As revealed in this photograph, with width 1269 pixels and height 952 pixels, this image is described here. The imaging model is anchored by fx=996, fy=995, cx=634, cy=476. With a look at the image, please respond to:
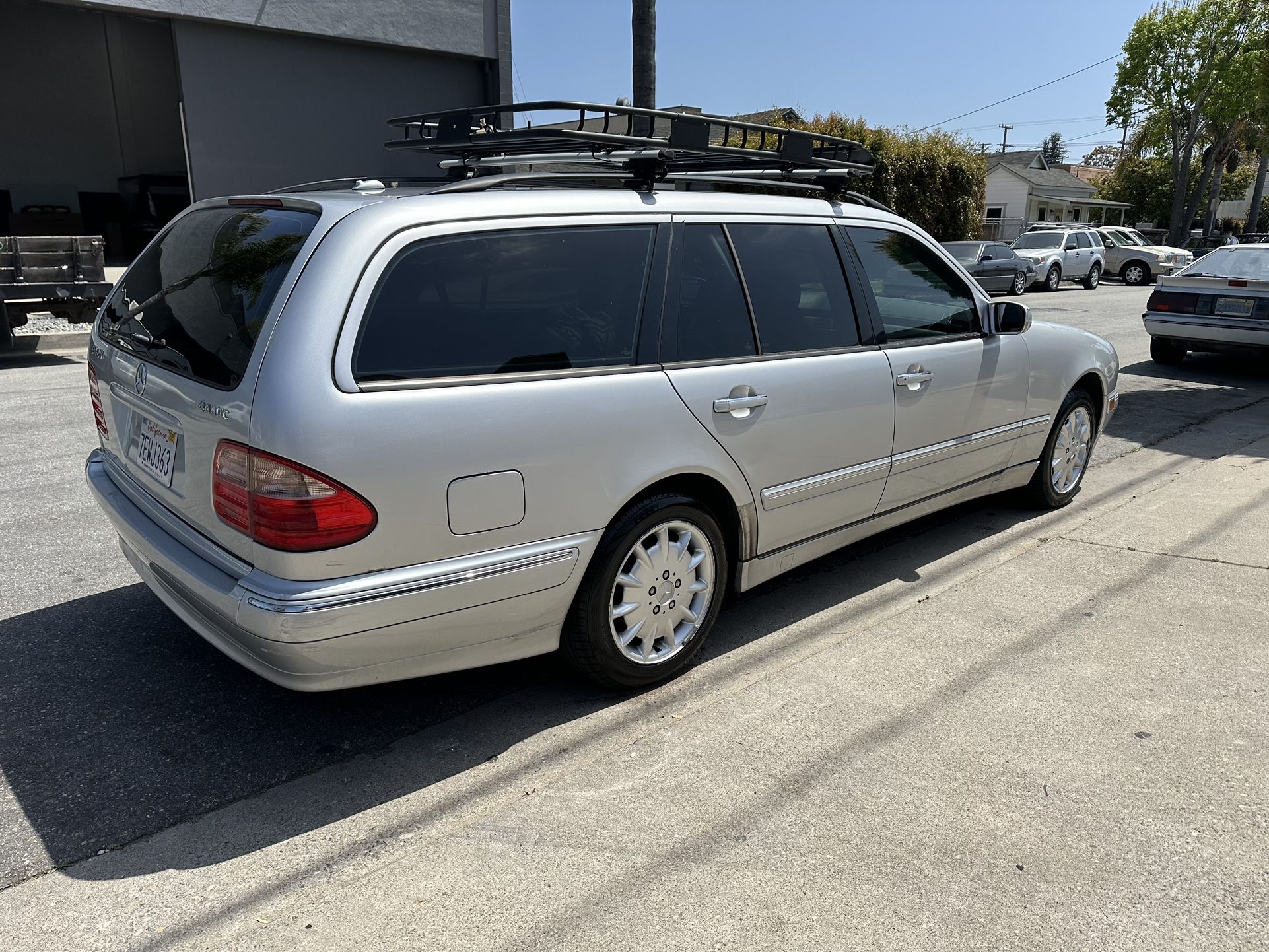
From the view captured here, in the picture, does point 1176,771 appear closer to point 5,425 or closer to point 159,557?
point 159,557

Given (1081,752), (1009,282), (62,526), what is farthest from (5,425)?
(1009,282)

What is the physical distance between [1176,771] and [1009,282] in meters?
21.0

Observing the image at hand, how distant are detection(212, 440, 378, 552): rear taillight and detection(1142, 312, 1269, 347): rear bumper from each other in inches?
410

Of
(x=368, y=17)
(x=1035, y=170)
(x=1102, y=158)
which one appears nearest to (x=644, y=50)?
(x=368, y=17)

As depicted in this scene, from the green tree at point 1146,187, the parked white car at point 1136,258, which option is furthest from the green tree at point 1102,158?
the parked white car at point 1136,258

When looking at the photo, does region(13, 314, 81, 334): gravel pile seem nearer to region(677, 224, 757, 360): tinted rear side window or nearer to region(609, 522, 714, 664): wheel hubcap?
region(677, 224, 757, 360): tinted rear side window

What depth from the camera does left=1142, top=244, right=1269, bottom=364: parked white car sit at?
1022 centimetres

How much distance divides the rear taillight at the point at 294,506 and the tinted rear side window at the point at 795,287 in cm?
178

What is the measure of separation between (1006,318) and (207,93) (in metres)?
13.7

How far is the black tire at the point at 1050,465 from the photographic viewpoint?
5.54 m

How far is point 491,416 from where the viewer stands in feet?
9.61

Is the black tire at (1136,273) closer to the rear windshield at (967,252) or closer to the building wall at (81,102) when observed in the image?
the rear windshield at (967,252)

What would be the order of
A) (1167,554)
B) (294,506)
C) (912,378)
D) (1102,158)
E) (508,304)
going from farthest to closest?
1. (1102,158)
2. (1167,554)
3. (912,378)
4. (508,304)
5. (294,506)

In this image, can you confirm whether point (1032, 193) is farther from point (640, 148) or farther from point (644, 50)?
point (640, 148)
